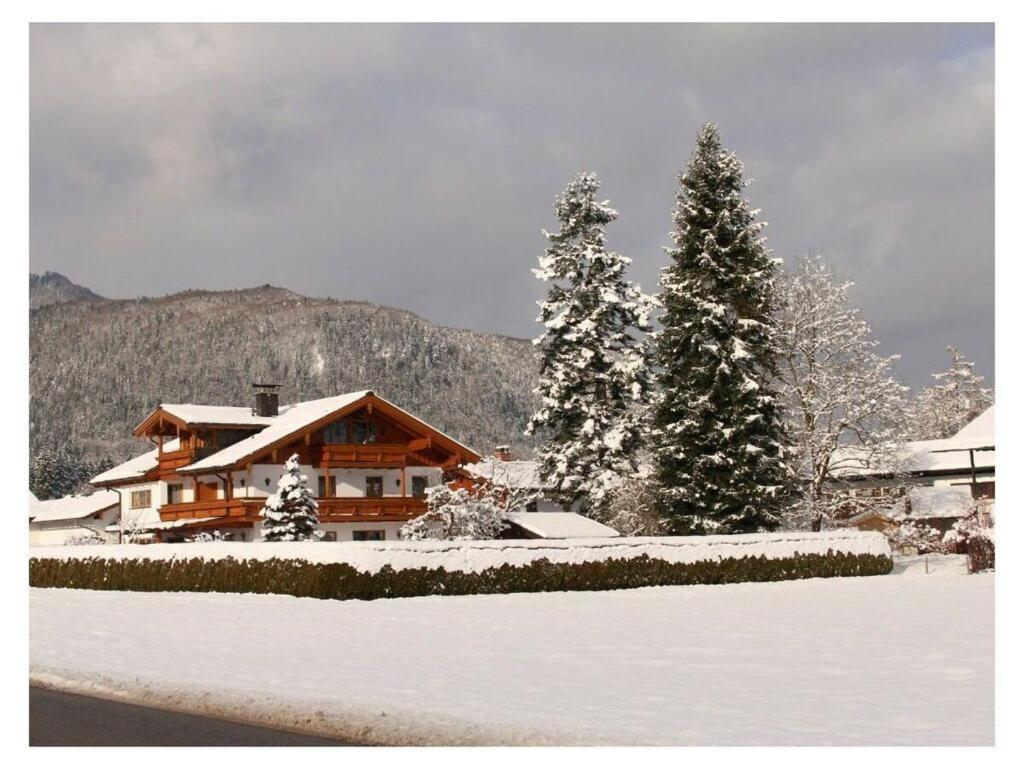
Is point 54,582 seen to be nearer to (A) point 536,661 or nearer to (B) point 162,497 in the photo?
(B) point 162,497

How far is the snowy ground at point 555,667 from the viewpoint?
1191 cm

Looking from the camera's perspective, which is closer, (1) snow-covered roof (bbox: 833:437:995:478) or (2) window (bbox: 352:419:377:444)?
(2) window (bbox: 352:419:377:444)

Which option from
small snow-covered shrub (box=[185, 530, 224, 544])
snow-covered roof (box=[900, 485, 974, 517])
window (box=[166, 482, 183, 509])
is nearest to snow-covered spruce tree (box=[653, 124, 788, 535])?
snow-covered roof (box=[900, 485, 974, 517])

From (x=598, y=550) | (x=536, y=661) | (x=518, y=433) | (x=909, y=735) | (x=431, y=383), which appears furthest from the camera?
(x=431, y=383)

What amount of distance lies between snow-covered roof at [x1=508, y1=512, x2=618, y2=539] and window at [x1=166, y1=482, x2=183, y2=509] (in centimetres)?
1993

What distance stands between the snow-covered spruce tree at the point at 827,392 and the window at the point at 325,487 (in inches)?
824

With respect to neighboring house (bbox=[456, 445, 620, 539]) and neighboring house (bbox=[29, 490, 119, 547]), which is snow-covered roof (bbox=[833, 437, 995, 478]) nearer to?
neighboring house (bbox=[456, 445, 620, 539])

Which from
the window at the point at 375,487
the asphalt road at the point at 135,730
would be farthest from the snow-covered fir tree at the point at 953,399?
the asphalt road at the point at 135,730

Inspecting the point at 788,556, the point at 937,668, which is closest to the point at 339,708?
the point at 937,668

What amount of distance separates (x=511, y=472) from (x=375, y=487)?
11.7m

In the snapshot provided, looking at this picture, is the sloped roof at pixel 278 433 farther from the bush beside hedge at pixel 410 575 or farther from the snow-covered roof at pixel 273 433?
the bush beside hedge at pixel 410 575

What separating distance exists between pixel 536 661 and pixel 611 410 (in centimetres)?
3862

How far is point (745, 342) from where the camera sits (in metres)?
48.8

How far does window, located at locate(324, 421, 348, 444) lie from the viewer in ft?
188
